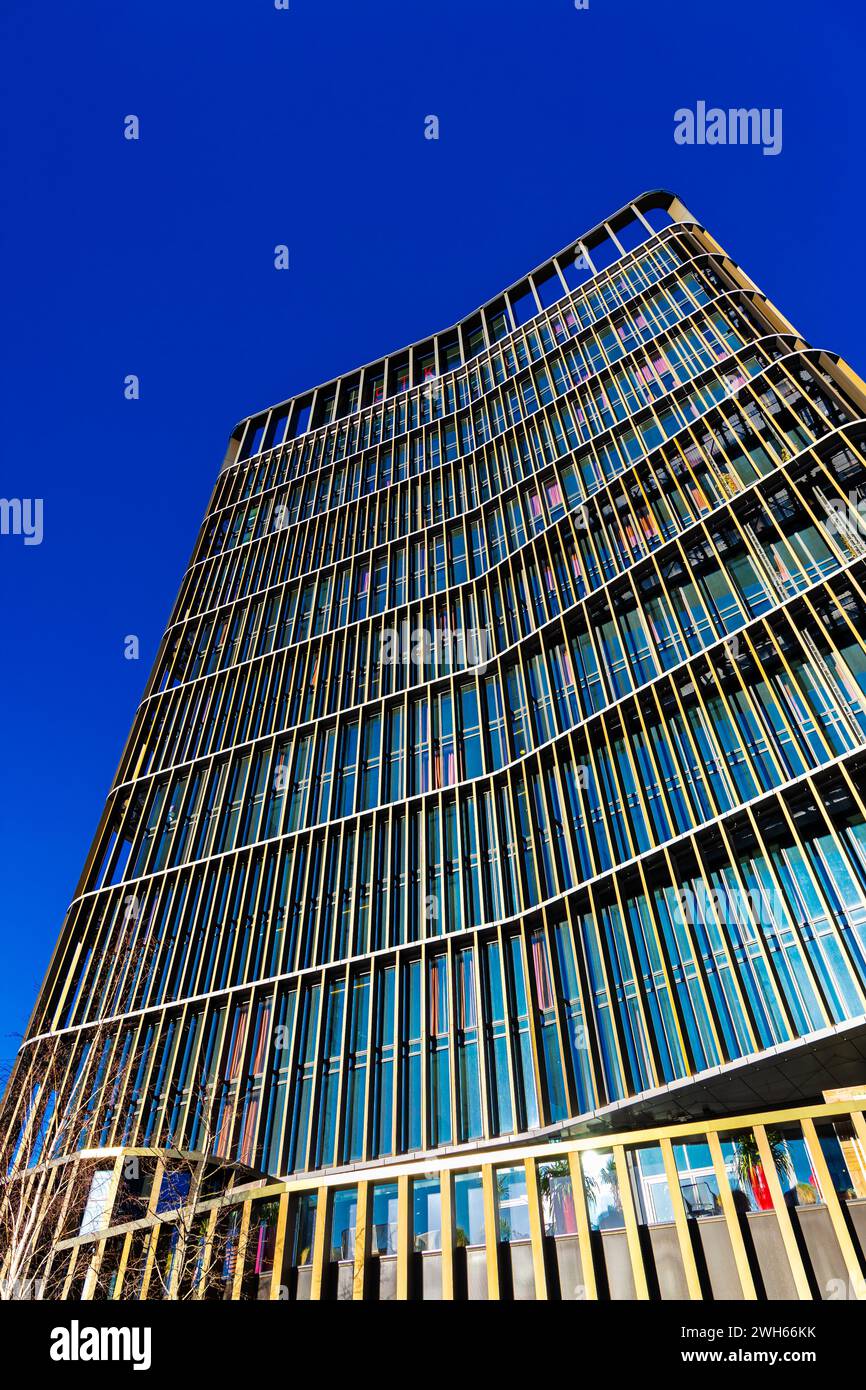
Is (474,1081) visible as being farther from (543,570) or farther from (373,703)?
(543,570)

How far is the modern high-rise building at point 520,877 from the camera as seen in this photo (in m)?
16.3

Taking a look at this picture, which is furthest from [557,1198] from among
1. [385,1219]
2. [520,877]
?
[520,877]

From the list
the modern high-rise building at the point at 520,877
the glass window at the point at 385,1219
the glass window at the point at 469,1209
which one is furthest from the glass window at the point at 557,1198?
the glass window at the point at 385,1219

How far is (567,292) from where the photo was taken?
48.4 m

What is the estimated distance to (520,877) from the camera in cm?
2711

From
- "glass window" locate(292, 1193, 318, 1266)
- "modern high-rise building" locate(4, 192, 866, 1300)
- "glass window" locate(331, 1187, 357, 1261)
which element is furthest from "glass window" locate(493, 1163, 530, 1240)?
"glass window" locate(292, 1193, 318, 1266)

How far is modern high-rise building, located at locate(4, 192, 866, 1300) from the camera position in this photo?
16.3 m

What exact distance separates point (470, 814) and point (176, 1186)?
1453 centimetres

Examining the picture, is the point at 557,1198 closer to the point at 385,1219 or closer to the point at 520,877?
the point at 385,1219

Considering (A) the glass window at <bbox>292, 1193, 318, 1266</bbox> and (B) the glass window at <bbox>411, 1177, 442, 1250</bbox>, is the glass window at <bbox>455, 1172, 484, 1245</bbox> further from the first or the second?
(A) the glass window at <bbox>292, 1193, 318, 1266</bbox>
